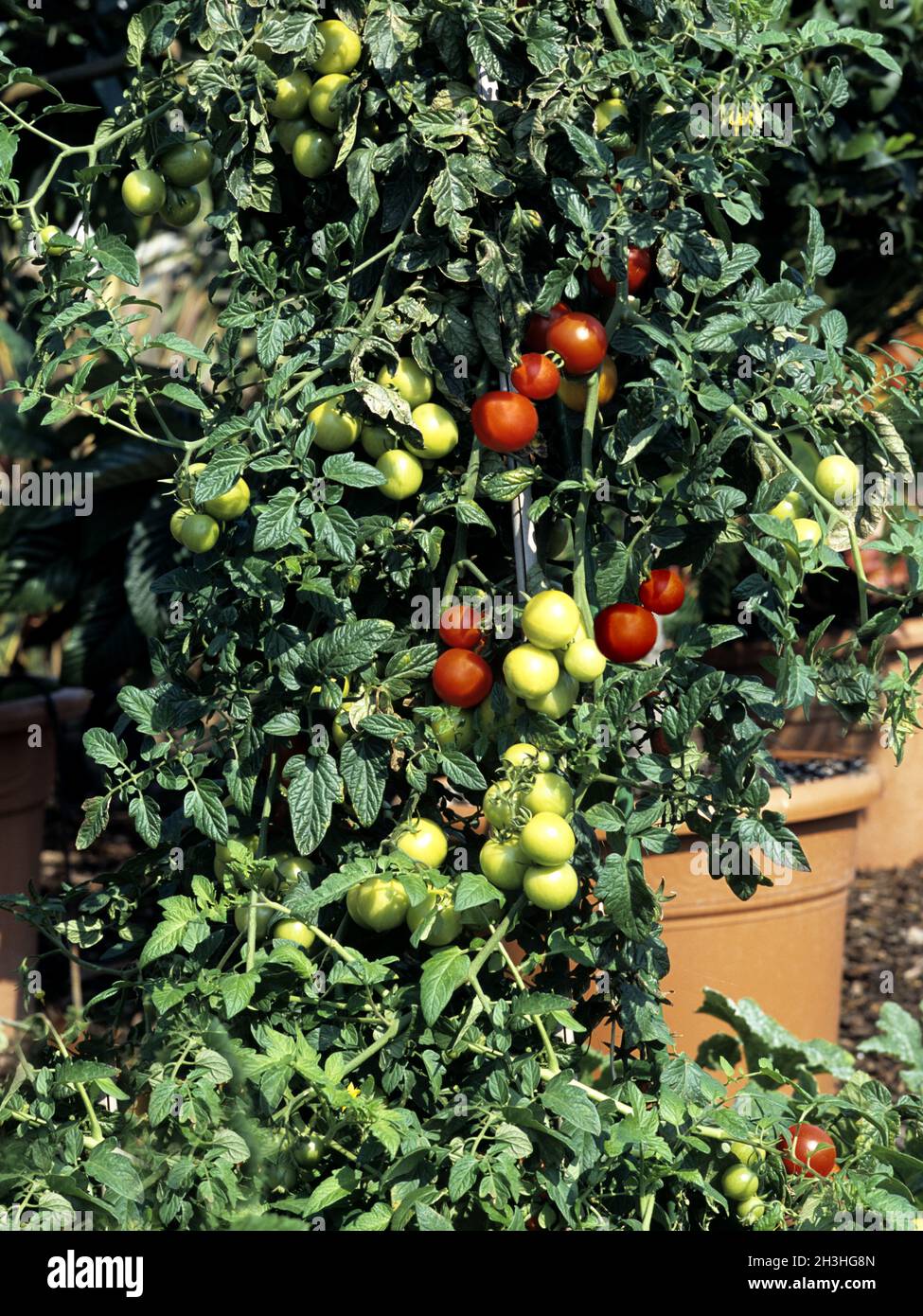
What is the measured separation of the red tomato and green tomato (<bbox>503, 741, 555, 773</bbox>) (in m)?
0.11

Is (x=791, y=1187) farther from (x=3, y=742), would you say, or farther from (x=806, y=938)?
(x=3, y=742)

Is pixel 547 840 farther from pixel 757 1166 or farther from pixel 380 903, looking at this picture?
pixel 757 1166

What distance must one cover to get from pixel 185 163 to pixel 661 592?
64cm

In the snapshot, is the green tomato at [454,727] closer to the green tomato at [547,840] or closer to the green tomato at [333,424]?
the green tomato at [547,840]

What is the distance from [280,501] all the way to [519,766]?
31 cm

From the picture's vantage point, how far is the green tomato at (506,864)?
1172mm

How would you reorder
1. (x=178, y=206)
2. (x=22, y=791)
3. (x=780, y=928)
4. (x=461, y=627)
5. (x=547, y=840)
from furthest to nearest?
(x=22, y=791) < (x=780, y=928) < (x=178, y=206) < (x=461, y=627) < (x=547, y=840)

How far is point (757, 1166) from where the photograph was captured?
1.28 m

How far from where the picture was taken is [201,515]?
1200mm

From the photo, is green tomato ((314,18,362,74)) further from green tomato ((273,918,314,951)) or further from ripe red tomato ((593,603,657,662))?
green tomato ((273,918,314,951))

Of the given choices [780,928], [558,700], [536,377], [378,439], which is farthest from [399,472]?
[780,928]

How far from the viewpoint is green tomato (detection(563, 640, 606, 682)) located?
1.17m

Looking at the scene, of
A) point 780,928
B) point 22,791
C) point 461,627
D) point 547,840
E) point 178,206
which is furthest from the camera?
point 22,791
